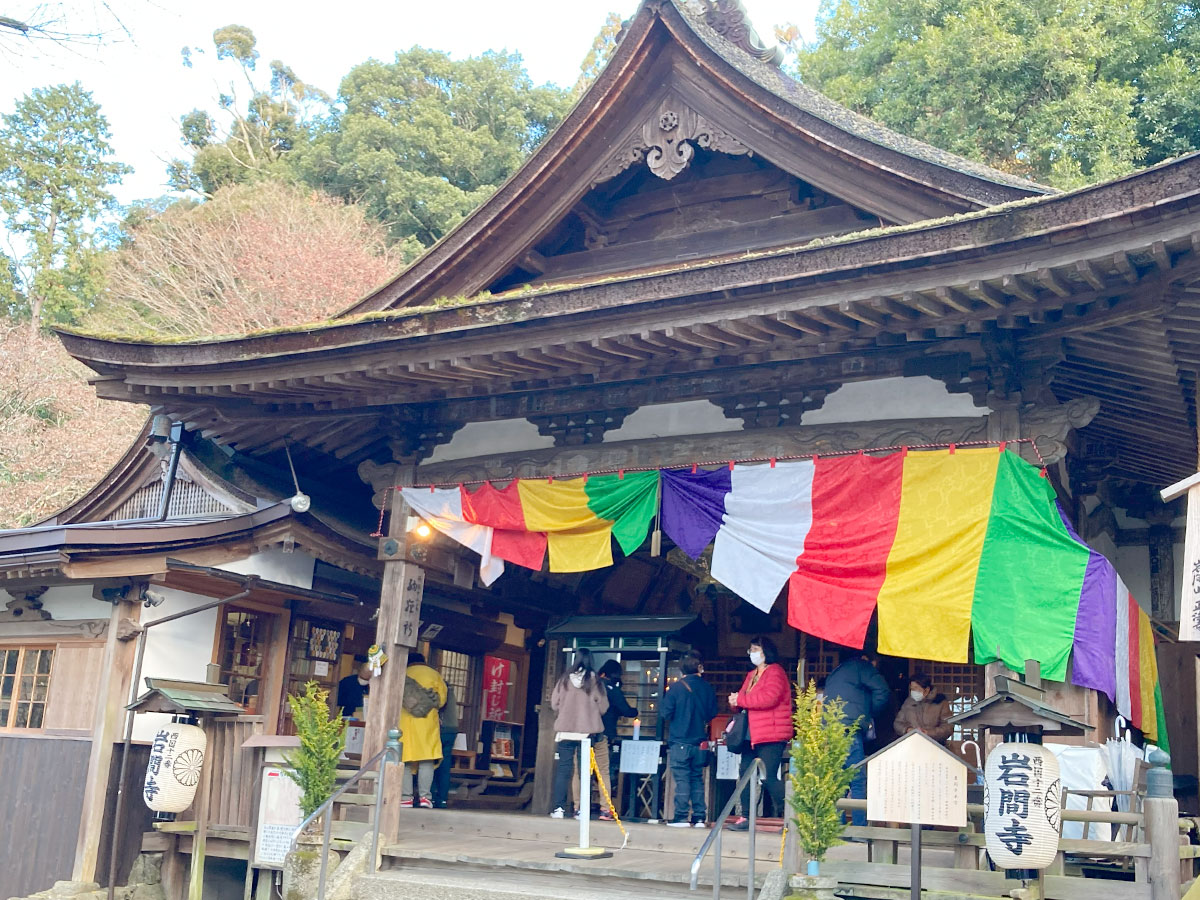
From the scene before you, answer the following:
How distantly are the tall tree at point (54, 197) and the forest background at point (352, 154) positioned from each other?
2.4 inches

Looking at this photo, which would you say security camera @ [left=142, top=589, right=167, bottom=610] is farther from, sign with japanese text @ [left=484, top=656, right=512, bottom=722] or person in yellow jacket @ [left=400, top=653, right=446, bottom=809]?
sign with japanese text @ [left=484, top=656, right=512, bottom=722]

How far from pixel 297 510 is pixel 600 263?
3911 millimetres

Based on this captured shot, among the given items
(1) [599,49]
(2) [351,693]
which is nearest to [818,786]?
(2) [351,693]

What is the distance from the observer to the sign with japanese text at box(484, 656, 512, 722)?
14367 mm

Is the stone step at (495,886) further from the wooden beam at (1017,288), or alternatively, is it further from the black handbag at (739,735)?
the wooden beam at (1017,288)

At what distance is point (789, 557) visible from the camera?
27.7 ft

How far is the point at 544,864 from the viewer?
25.9 feet

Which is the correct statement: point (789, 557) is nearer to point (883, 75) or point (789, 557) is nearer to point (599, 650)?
point (599, 650)

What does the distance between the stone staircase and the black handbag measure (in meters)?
0.82

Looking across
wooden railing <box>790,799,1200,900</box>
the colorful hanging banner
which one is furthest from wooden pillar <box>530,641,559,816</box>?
wooden railing <box>790,799,1200,900</box>

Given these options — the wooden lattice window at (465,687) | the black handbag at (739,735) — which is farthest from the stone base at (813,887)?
the wooden lattice window at (465,687)

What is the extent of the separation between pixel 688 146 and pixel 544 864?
6.17m

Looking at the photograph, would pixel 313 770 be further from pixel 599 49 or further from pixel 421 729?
pixel 599 49

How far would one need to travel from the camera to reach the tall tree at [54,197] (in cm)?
3072
